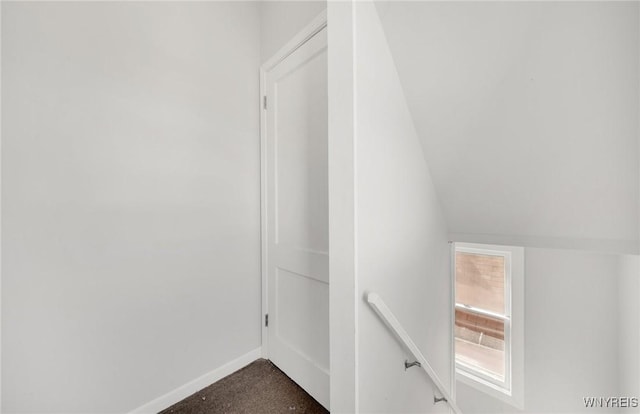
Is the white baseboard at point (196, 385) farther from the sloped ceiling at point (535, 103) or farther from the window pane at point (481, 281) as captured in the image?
the window pane at point (481, 281)

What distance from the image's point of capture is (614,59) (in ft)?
3.23

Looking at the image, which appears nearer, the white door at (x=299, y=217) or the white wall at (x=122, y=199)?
the white wall at (x=122, y=199)

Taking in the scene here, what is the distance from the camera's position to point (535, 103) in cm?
118

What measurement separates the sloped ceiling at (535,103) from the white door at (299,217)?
0.64 meters

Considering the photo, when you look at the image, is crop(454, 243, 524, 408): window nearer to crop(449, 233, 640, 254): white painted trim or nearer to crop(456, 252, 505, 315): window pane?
crop(456, 252, 505, 315): window pane

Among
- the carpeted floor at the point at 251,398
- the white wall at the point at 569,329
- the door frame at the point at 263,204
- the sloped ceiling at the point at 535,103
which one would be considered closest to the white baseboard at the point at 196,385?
the carpeted floor at the point at 251,398

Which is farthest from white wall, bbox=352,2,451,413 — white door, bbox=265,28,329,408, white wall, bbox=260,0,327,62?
white wall, bbox=260,0,327,62

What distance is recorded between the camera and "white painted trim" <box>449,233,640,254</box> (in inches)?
50.7

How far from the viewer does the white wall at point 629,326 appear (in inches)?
70.5

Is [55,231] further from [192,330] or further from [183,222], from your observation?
[192,330]

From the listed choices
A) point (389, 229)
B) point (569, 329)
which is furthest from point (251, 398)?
point (569, 329)

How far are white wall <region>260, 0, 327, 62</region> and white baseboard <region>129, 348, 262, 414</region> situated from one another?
2255 mm

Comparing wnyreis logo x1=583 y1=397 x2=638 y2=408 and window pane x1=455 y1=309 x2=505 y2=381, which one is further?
window pane x1=455 y1=309 x2=505 y2=381

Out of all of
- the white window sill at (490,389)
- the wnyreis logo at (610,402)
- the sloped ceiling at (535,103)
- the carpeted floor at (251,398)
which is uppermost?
the sloped ceiling at (535,103)
